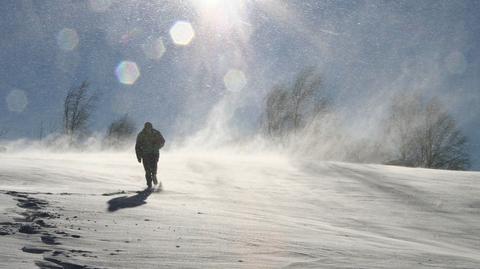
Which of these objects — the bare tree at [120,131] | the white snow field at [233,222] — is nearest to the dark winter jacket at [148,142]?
the white snow field at [233,222]

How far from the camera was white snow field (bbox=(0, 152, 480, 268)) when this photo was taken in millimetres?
3332

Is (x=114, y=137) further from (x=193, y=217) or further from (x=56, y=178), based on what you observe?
(x=193, y=217)

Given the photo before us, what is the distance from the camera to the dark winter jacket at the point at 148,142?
1055 centimetres

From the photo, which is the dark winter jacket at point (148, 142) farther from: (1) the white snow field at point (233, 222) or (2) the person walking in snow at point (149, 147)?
(1) the white snow field at point (233, 222)

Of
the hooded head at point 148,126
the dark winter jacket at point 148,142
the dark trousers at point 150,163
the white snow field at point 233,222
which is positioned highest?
the hooded head at point 148,126

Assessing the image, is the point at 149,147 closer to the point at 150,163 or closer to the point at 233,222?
the point at 150,163

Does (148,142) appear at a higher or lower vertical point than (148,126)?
lower

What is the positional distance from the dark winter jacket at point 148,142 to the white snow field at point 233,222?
0.95 metres

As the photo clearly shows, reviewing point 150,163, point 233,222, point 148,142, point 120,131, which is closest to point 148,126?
point 148,142

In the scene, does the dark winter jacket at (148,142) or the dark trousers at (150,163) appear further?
the dark winter jacket at (148,142)

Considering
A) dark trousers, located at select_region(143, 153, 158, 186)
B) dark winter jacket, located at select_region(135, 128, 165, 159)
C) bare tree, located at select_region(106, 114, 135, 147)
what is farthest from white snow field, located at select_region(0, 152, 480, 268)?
bare tree, located at select_region(106, 114, 135, 147)

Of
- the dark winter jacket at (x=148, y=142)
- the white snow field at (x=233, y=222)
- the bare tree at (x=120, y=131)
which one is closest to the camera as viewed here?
the white snow field at (x=233, y=222)

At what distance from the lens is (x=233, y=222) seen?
17.7ft

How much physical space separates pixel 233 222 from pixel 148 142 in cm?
565
